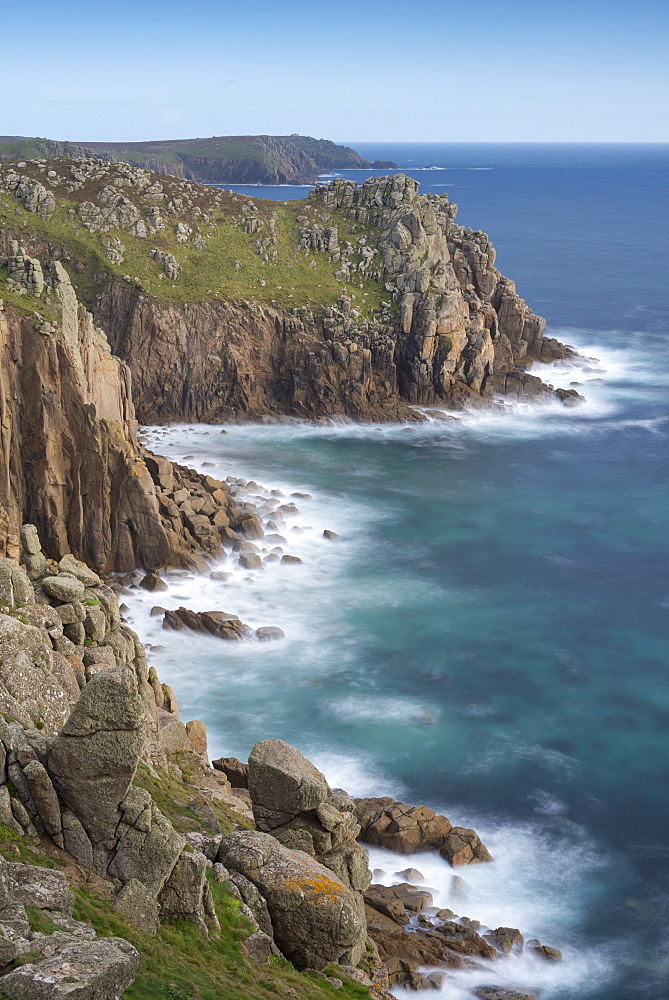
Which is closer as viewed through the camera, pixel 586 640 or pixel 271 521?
pixel 586 640

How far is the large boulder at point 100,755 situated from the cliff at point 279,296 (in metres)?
87.8

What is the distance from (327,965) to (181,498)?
183 ft

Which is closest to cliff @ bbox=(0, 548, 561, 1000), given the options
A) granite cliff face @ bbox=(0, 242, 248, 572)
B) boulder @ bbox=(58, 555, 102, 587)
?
boulder @ bbox=(58, 555, 102, 587)

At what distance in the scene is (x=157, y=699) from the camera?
4816 centimetres

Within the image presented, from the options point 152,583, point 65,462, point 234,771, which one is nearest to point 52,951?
point 234,771

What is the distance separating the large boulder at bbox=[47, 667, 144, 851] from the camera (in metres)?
27.9

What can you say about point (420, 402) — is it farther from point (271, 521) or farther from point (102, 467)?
point (102, 467)

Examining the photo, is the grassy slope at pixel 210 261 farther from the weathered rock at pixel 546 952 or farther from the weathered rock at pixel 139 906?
the weathered rock at pixel 139 906

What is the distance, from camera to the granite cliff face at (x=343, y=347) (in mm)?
114938

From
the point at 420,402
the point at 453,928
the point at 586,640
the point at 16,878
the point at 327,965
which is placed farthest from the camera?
the point at 420,402

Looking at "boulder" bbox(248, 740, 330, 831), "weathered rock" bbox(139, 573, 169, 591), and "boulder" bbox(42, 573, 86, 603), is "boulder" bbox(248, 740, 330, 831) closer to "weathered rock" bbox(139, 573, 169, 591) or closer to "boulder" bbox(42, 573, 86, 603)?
"boulder" bbox(42, 573, 86, 603)

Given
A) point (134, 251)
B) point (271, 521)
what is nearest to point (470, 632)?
point (271, 521)

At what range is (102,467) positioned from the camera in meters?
74.2

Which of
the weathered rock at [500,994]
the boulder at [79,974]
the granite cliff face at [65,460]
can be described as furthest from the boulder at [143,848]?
the granite cliff face at [65,460]
